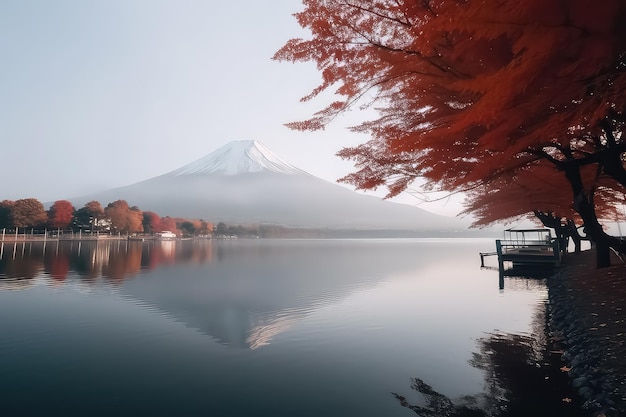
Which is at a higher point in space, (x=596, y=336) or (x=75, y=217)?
(x=75, y=217)

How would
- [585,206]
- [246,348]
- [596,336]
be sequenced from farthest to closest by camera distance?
1. [246,348]
2. [585,206]
3. [596,336]

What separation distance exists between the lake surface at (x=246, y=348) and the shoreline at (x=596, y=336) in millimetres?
1160

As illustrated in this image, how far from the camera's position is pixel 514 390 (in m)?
7.11

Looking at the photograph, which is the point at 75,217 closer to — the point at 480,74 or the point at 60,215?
the point at 60,215

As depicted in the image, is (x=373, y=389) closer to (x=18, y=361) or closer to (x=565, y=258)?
(x=18, y=361)

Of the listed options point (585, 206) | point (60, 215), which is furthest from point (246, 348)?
point (60, 215)

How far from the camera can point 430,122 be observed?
5.73 m

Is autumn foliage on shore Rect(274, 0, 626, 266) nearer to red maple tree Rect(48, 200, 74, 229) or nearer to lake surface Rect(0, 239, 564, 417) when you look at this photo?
lake surface Rect(0, 239, 564, 417)

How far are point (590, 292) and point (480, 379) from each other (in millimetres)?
6830

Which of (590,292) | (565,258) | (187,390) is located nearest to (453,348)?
(590,292)

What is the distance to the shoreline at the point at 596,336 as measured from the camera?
5.76 meters

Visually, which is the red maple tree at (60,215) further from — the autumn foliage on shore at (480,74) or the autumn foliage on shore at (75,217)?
the autumn foliage on shore at (480,74)

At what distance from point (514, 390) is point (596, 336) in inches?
Result: 104

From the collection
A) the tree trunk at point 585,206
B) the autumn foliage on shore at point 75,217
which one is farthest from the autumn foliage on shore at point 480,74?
the autumn foliage on shore at point 75,217
